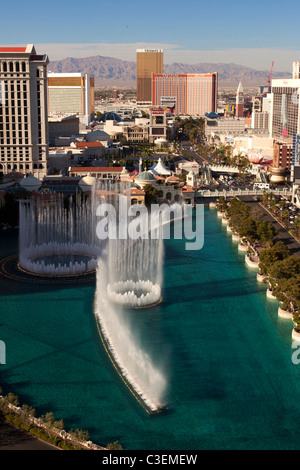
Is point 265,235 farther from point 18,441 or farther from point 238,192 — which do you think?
point 18,441

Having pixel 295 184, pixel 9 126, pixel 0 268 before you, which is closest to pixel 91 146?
pixel 9 126

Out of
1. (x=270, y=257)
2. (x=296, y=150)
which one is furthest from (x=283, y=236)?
(x=296, y=150)

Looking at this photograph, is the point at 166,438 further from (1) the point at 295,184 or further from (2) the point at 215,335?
(1) the point at 295,184

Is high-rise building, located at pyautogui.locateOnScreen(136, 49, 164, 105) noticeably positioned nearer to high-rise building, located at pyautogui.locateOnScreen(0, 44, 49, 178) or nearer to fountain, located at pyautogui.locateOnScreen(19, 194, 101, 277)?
high-rise building, located at pyautogui.locateOnScreen(0, 44, 49, 178)

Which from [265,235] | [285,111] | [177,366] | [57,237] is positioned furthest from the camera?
[285,111]

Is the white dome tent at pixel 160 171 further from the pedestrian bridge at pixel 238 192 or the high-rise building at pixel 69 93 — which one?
the high-rise building at pixel 69 93

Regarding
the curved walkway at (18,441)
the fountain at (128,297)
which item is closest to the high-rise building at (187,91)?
the fountain at (128,297)
